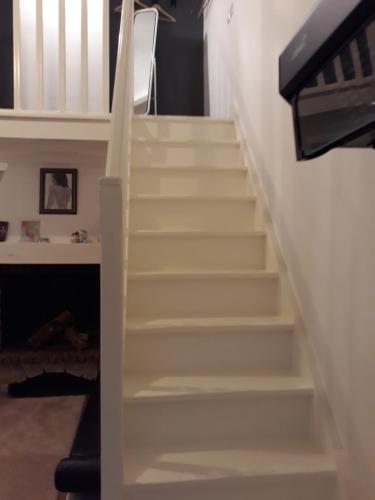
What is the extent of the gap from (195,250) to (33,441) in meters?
1.67

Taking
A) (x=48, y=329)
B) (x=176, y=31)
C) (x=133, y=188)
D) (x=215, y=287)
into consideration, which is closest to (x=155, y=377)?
(x=215, y=287)

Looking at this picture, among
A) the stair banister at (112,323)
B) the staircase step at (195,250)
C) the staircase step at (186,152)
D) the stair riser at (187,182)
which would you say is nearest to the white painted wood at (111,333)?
the stair banister at (112,323)

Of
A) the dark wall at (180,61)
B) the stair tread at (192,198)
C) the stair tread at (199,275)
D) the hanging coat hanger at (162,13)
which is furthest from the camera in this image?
the dark wall at (180,61)

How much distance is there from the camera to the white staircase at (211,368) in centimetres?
152

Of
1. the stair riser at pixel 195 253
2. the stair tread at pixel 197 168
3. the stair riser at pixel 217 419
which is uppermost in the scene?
the stair tread at pixel 197 168

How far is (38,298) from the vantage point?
13.3 feet

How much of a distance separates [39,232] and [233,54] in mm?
2375

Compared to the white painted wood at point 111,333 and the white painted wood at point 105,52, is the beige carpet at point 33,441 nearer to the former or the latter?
the white painted wood at point 111,333

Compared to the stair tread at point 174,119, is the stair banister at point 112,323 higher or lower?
lower

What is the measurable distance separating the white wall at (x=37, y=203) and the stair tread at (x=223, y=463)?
9.23 feet

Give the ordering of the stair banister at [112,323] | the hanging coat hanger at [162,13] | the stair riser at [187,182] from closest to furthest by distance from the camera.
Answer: the stair banister at [112,323] → the stair riser at [187,182] → the hanging coat hanger at [162,13]

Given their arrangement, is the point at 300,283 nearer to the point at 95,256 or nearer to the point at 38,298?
the point at 95,256

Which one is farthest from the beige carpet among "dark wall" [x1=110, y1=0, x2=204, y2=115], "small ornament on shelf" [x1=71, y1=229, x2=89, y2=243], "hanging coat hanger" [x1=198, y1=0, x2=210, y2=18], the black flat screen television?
"hanging coat hanger" [x1=198, y1=0, x2=210, y2=18]

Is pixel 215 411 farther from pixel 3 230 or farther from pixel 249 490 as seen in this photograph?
pixel 3 230
